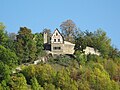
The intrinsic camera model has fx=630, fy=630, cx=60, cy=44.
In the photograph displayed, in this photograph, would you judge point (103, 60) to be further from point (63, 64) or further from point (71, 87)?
point (71, 87)

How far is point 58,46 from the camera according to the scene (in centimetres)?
8369

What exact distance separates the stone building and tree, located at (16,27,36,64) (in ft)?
20.8

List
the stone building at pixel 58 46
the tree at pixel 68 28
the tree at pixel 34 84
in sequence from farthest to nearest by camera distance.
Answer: the tree at pixel 68 28, the stone building at pixel 58 46, the tree at pixel 34 84

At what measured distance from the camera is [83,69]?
75.1m

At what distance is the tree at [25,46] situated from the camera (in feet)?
246

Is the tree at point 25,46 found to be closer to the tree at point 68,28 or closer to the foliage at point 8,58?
the foliage at point 8,58

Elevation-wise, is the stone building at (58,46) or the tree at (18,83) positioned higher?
the stone building at (58,46)

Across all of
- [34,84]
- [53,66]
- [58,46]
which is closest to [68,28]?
[58,46]

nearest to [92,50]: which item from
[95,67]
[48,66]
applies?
[95,67]

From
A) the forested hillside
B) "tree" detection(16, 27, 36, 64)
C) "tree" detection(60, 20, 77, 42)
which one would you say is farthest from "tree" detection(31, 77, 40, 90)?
"tree" detection(60, 20, 77, 42)

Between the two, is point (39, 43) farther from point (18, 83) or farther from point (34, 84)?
point (18, 83)

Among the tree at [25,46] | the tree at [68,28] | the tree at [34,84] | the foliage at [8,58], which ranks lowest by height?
the tree at [34,84]

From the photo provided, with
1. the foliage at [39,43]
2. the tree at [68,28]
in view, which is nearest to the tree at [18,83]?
the foliage at [39,43]

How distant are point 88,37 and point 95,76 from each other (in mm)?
14780
